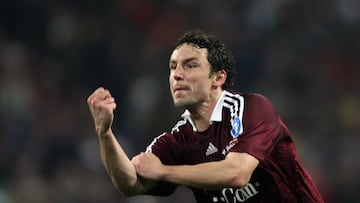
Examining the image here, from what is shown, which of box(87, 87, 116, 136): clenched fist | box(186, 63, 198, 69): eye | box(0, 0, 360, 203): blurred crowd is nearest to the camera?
box(87, 87, 116, 136): clenched fist

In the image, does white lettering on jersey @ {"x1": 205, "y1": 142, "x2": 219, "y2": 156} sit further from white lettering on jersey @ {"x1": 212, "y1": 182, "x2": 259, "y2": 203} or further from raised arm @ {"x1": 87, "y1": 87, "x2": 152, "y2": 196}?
raised arm @ {"x1": 87, "y1": 87, "x2": 152, "y2": 196}

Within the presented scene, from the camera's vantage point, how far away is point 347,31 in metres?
11.1

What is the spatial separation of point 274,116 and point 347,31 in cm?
646

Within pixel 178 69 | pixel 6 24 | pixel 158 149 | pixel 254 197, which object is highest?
pixel 6 24

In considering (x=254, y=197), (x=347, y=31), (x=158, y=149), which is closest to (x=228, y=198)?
(x=254, y=197)

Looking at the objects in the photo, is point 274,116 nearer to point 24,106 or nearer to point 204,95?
point 204,95

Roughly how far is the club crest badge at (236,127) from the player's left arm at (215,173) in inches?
6.3

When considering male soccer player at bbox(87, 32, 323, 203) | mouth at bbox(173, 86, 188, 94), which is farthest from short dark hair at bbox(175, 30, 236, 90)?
mouth at bbox(173, 86, 188, 94)

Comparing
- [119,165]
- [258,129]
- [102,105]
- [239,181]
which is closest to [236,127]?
[258,129]

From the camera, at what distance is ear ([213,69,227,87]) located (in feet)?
16.9

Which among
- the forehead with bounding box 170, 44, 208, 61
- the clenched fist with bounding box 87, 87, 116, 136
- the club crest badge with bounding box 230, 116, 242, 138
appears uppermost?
the forehead with bounding box 170, 44, 208, 61

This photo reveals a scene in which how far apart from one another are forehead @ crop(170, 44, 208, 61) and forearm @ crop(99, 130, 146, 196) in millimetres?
645

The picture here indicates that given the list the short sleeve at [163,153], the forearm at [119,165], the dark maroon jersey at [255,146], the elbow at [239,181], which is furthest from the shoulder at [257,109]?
the forearm at [119,165]

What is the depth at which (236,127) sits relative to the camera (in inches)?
191
